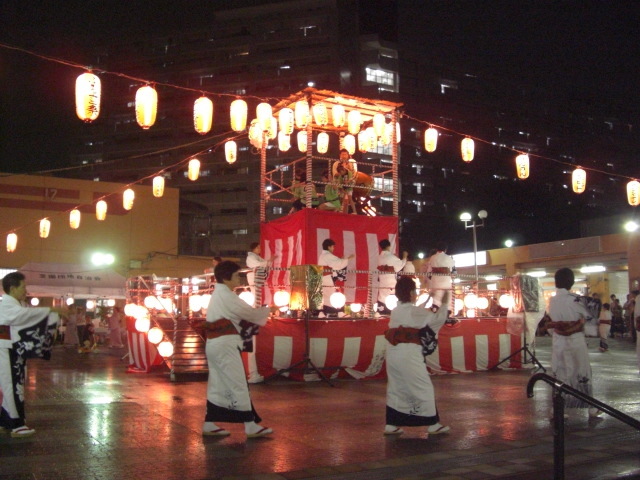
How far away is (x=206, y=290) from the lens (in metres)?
12.3

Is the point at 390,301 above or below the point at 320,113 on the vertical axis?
below

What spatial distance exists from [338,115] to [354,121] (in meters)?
0.44

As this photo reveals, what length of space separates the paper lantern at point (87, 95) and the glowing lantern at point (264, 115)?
3.82 m

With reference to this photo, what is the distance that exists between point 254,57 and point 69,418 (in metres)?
52.8

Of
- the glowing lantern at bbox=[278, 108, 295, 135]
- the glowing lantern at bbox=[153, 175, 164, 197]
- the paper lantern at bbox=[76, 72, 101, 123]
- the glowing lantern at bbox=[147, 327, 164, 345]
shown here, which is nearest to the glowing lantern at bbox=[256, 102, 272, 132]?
the glowing lantern at bbox=[278, 108, 295, 135]

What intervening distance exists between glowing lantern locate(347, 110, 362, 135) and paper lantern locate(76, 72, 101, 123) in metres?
5.95

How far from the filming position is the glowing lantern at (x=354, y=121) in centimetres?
1491

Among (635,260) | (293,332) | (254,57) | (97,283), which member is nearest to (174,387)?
(293,332)

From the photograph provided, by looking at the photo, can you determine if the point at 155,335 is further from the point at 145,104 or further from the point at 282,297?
the point at 145,104

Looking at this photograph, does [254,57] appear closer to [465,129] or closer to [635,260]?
[465,129]

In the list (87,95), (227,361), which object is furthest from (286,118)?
(227,361)

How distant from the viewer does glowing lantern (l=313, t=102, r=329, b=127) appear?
1424 cm

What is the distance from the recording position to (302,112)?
1404 centimetres

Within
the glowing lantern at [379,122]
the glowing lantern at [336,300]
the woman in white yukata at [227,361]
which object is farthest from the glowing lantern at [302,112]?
the woman in white yukata at [227,361]
